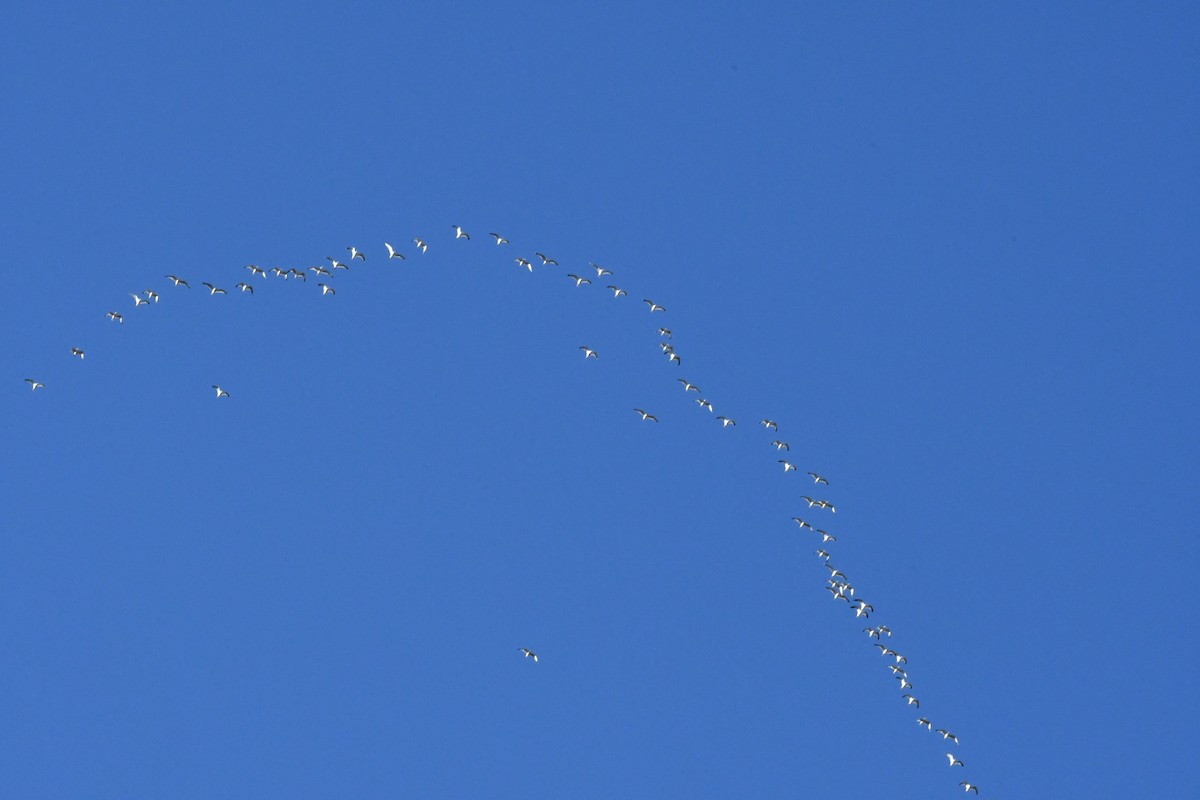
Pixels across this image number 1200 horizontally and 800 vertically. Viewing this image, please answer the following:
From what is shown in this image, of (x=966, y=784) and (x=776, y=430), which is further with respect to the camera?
(x=966, y=784)

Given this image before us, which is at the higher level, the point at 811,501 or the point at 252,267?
the point at 252,267

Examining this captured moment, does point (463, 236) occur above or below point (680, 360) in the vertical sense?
above

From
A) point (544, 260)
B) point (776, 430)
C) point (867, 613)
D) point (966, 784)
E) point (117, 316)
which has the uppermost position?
point (117, 316)

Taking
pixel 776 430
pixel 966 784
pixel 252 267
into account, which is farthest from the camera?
pixel 966 784

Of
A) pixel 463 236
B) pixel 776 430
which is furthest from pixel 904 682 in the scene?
pixel 463 236

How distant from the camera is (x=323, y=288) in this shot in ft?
327

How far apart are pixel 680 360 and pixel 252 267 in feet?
72.2

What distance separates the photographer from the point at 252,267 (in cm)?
9625

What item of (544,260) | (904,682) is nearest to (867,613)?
(904,682)

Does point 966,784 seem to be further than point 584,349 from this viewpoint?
Yes

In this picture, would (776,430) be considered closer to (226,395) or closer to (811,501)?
(811,501)

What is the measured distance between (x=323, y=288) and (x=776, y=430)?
80.8 feet

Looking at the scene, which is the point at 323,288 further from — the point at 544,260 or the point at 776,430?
the point at 776,430

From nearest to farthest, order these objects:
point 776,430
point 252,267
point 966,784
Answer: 1. point 252,267
2. point 776,430
3. point 966,784
